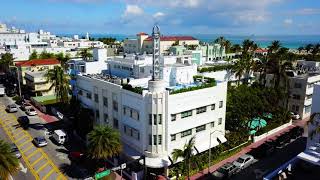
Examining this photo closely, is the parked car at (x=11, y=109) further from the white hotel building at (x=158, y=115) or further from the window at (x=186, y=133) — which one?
the window at (x=186, y=133)

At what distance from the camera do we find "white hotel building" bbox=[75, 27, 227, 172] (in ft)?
134

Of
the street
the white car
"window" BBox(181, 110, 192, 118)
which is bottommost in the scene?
the street

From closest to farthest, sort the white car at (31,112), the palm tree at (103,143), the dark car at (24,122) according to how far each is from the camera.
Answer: the palm tree at (103,143) → the dark car at (24,122) → the white car at (31,112)

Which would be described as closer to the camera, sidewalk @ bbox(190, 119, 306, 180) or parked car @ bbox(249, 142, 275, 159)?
sidewalk @ bbox(190, 119, 306, 180)

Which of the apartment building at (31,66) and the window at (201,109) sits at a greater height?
the apartment building at (31,66)

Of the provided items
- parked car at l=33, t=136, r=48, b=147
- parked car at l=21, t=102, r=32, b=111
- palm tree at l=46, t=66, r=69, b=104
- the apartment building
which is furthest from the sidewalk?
the apartment building

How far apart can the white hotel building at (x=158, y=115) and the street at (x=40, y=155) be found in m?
9.48

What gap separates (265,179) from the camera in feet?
75.4

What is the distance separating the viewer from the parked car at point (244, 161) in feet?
147

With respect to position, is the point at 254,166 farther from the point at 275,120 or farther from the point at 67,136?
the point at 67,136

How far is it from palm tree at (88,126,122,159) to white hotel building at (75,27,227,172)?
432 cm

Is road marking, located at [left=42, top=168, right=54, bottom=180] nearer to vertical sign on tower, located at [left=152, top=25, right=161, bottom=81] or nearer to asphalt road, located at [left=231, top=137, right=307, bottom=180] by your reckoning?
vertical sign on tower, located at [left=152, top=25, right=161, bottom=81]

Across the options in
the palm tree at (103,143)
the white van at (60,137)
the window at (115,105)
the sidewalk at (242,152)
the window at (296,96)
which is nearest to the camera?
the palm tree at (103,143)

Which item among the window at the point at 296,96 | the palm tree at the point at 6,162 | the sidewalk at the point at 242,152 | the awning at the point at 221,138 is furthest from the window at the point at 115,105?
the window at the point at 296,96
